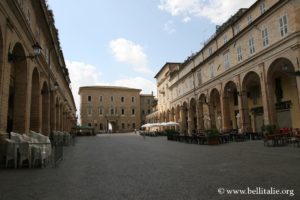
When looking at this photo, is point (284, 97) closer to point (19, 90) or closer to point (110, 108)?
point (19, 90)

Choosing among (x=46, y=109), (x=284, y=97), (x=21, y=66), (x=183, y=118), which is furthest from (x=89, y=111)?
(x=21, y=66)

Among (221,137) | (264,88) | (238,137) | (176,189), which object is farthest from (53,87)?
(176,189)

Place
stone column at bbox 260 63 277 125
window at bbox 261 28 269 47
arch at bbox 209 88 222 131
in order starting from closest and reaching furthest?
stone column at bbox 260 63 277 125
window at bbox 261 28 269 47
arch at bbox 209 88 222 131

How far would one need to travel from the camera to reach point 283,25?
19953 mm

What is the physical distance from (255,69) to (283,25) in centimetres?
486

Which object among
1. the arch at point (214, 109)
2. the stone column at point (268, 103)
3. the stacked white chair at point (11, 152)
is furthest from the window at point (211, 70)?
the stacked white chair at point (11, 152)

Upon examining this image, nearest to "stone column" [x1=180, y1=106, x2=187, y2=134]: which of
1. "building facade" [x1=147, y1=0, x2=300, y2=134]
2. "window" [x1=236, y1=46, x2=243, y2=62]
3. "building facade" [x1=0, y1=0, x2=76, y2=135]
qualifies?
"building facade" [x1=147, y1=0, x2=300, y2=134]

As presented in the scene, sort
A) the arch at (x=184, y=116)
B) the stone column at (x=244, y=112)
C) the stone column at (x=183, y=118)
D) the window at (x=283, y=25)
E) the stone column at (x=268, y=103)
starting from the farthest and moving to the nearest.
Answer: the stone column at (x=183, y=118)
the arch at (x=184, y=116)
the stone column at (x=244, y=112)
the stone column at (x=268, y=103)
the window at (x=283, y=25)

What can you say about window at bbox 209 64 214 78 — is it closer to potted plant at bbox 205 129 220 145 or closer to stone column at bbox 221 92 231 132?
stone column at bbox 221 92 231 132

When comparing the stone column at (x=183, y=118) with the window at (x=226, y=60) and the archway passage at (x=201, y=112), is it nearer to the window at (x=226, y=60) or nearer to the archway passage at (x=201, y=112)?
the archway passage at (x=201, y=112)

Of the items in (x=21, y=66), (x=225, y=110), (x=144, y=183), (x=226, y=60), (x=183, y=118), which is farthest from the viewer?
(x=183, y=118)

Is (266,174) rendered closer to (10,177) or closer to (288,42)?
(10,177)

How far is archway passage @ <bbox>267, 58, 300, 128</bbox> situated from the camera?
A: 22078 millimetres

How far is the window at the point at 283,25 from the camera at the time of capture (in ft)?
64.5
